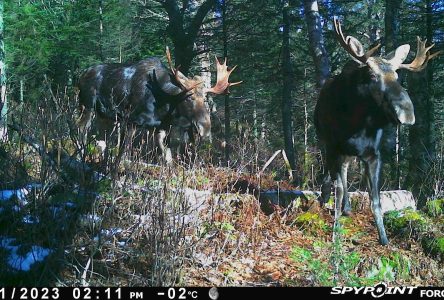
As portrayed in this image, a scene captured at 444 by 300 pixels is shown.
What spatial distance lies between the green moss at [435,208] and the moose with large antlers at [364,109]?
156 centimetres

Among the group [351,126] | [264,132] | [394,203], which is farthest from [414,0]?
[351,126]

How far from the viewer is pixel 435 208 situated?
770cm

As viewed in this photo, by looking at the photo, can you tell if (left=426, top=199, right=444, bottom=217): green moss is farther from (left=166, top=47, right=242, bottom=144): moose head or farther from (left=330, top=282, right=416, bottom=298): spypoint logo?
(left=166, top=47, right=242, bottom=144): moose head

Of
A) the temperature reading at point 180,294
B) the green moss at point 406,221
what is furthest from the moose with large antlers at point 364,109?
the temperature reading at point 180,294

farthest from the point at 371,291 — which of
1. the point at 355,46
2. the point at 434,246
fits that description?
the point at 355,46

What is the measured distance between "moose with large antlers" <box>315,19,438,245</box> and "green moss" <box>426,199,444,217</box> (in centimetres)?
156

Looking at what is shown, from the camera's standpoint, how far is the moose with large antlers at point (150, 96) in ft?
33.1

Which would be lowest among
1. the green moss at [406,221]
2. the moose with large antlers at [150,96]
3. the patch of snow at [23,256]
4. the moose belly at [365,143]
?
the patch of snow at [23,256]

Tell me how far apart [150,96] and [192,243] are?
228 inches

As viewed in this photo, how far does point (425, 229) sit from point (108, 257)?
433 centimetres

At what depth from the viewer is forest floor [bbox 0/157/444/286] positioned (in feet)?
15.4

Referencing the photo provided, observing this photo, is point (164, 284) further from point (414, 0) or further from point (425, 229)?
point (414, 0)

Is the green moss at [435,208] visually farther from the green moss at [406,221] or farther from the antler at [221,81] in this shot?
the antler at [221,81]

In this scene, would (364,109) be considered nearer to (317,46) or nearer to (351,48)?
(351,48)
